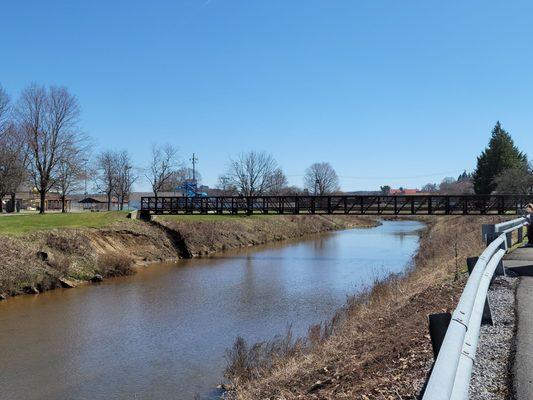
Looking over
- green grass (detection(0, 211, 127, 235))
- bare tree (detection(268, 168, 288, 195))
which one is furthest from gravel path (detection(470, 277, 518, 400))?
bare tree (detection(268, 168, 288, 195))

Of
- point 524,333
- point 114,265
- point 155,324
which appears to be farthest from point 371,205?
point 524,333

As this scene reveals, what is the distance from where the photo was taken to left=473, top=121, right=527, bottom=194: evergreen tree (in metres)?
76.6

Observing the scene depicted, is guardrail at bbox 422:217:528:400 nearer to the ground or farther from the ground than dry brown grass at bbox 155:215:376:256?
farther from the ground

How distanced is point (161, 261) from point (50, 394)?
90.7 ft

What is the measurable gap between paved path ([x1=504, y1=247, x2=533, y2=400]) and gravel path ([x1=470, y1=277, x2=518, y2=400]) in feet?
0.27

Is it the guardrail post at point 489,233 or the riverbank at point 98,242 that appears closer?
the guardrail post at point 489,233

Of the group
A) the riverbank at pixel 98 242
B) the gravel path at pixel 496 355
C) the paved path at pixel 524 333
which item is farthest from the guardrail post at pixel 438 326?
the riverbank at pixel 98 242

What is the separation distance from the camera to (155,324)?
18062mm

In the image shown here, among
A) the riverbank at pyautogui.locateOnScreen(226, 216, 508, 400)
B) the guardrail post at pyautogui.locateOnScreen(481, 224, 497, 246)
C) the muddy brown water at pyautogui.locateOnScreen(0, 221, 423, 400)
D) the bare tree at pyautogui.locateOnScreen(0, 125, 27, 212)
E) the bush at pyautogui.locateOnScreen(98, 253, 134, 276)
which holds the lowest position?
the muddy brown water at pyautogui.locateOnScreen(0, 221, 423, 400)

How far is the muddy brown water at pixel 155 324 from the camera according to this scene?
39.9 feet

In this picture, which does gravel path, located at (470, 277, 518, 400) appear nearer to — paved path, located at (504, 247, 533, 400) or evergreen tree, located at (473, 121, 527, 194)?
paved path, located at (504, 247, 533, 400)

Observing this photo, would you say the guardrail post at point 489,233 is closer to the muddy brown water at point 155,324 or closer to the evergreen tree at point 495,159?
the muddy brown water at point 155,324

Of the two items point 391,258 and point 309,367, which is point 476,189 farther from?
point 309,367

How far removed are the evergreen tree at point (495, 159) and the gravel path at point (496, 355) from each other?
73.2m
